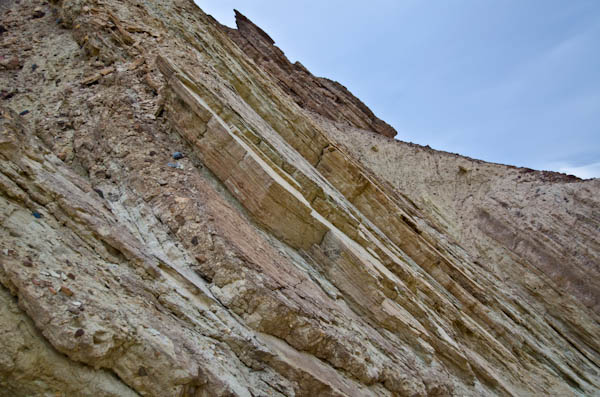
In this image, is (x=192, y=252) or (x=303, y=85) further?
(x=303, y=85)

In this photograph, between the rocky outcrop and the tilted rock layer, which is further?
the rocky outcrop

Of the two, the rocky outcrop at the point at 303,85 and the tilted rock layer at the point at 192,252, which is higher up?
the rocky outcrop at the point at 303,85

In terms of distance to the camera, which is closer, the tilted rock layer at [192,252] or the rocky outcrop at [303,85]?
the tilted rock layer at [192,252]

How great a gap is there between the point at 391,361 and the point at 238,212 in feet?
16.2

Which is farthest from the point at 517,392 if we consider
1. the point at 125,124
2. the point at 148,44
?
the point at 148,44

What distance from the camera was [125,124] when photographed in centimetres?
685

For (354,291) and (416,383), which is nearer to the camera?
(416,383)

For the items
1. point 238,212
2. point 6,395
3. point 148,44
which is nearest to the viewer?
point 6,395

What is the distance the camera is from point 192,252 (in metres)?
5.32

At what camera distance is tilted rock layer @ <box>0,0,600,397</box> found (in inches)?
129

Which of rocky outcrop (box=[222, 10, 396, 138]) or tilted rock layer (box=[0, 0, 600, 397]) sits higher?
rocky outcrop (box=[222, 10, 396, 138])

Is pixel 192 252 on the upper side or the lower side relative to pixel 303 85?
lower

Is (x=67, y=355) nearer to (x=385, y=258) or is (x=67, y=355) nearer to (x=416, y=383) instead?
(x=416, y=383)

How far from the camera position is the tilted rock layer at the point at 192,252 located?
3.28 meters
